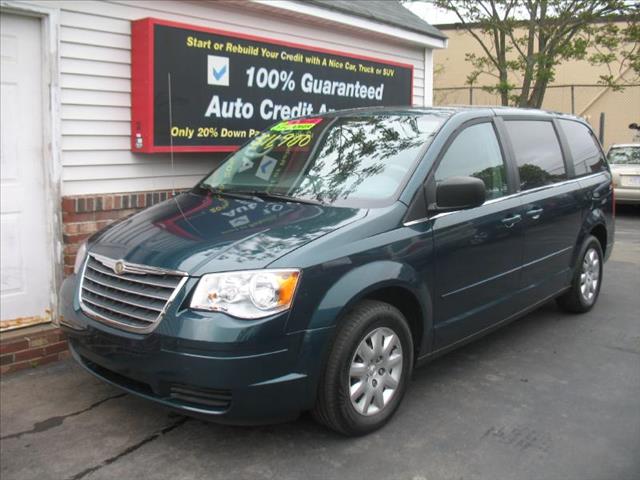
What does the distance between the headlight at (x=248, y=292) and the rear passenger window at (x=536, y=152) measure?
2.43 m

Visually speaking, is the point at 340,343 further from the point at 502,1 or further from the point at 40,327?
the point at 502,1

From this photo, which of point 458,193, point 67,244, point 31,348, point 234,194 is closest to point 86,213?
point 67,244

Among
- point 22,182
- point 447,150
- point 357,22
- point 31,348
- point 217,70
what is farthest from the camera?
point 357,22

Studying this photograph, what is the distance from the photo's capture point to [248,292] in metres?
3.08

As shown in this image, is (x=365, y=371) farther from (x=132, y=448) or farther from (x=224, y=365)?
(x=132, y=448)

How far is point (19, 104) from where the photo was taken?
471cm

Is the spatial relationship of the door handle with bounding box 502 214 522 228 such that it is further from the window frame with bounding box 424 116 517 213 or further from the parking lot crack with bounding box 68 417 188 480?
the parking lot crack with bounding box 68 417 188 480

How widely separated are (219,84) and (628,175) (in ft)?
33.3

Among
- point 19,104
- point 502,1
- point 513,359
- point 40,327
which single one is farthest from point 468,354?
point 502,1

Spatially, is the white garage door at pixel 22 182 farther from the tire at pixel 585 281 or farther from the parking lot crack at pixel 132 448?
the tire at pixel 585 281

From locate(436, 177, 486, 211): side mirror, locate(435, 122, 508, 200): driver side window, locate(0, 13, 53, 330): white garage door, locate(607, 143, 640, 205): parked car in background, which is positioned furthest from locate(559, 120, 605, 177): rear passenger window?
locate(607, 143, 640, 205): parked car in background

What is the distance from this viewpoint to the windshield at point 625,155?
13584 mm

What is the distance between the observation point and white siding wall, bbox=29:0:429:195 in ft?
16.4

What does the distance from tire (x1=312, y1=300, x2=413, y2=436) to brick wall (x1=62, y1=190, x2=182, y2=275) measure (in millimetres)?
2607
